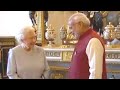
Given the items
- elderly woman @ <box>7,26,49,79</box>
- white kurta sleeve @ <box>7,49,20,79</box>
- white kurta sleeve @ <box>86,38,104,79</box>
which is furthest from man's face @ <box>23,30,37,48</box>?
white kurta sleeve @ <box>86,38,104,79</box>

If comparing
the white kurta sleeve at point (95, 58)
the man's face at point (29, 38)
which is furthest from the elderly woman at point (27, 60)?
the white kurta sleeve at point (95, 58)

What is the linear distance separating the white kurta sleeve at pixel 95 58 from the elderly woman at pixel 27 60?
0.38 meters

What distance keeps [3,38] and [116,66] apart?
6.50ft

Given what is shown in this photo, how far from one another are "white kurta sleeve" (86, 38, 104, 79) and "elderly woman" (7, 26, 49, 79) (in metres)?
0.38

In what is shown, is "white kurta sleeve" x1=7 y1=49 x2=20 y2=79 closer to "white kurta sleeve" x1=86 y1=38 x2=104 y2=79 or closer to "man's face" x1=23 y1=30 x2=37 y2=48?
"man's face" x1=23 y1=30 x2=37 y2=48

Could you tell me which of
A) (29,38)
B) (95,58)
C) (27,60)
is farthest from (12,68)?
(95,58)

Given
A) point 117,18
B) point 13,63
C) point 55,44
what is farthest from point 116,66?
point 13,63

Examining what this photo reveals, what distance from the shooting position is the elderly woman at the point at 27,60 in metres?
1.89

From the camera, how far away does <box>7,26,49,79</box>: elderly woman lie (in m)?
1.89

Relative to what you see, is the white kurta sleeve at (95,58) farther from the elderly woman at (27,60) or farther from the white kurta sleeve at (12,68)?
the white kurta sleeve at (12,68)

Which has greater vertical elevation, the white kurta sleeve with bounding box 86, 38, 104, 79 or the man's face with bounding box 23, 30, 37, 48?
the man's face with bounding box 23, 30, 37, 48
